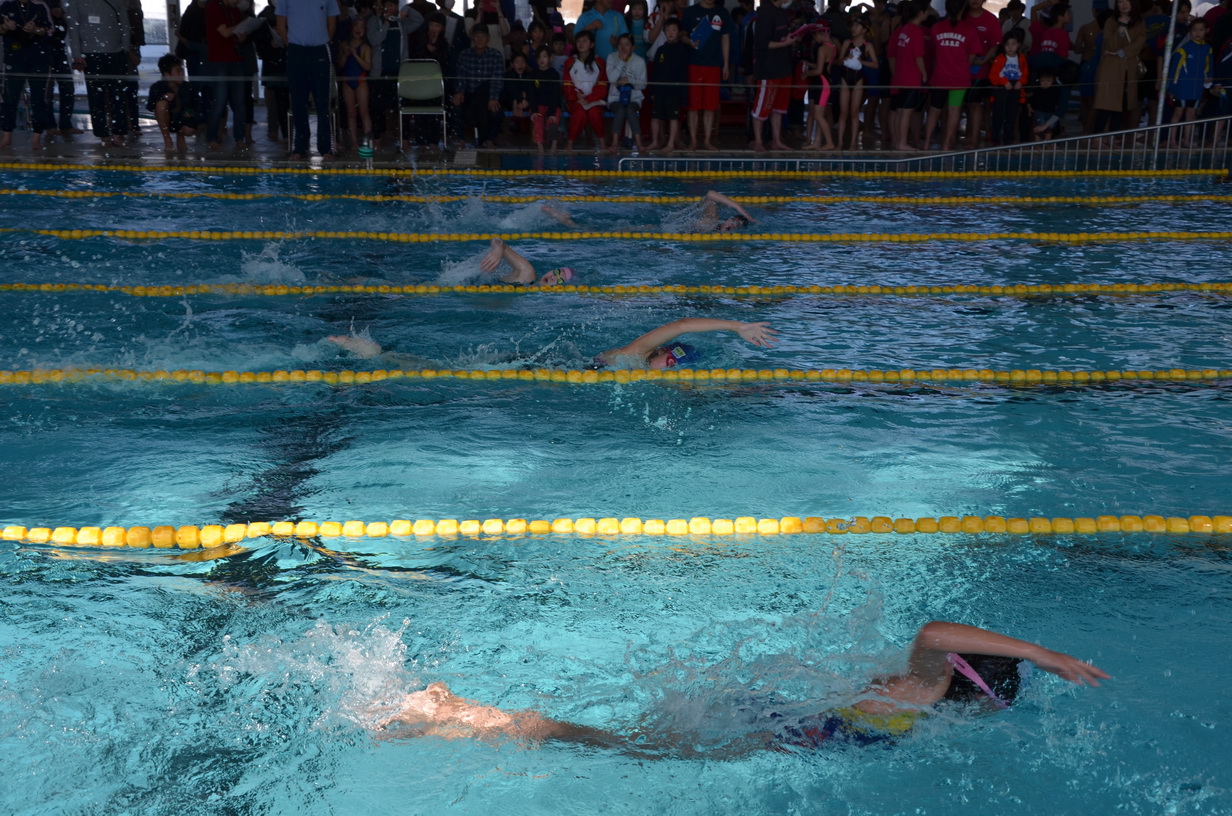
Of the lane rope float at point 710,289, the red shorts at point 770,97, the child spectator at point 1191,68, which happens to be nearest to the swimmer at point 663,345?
the lane rope float at point 710,289

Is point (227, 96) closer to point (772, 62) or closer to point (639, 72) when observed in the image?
point (639, 72)

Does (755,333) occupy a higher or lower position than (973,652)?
higher

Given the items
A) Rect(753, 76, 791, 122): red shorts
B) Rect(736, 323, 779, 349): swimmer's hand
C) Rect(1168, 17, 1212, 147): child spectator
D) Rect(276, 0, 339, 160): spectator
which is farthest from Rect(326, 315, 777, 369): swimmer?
Rect(1168, 17, 1212, 147): child spectator

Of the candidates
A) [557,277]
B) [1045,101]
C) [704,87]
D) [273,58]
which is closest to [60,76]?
[273,58]

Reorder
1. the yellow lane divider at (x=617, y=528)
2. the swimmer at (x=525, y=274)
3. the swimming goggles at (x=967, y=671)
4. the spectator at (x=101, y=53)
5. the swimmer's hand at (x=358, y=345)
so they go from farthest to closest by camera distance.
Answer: the spectator at (x=101, y=53)
the swimmer at (x=525, y=274)
the swimmer's hand at (x=358, y=345)
the yellow lane divider at (x=617, y=528)
the swimming goggles at (x=967, y=671)

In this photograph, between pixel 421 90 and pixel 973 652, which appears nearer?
pixel 973 652

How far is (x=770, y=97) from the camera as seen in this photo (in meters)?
11.1

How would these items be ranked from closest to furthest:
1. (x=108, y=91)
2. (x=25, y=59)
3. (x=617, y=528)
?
(x=617, y=528) → (x=25, y=59) → (x=108, y=91)

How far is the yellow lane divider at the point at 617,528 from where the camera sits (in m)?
3.53

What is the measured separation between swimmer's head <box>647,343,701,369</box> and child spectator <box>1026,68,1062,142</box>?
26.0ft

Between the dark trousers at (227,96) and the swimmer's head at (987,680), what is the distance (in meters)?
9.61

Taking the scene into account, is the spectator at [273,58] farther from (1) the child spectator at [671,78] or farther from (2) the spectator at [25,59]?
(1) the child spectator at [671,78]

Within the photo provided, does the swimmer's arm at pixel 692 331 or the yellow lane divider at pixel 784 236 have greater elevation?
the yellow lane divider at pixel 784 236

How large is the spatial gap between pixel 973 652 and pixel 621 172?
8403 millimetres
